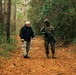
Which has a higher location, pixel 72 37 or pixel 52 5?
pixel 52 5

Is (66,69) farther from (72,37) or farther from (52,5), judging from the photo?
(52,5)

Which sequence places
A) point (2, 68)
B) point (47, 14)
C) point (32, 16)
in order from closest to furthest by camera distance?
point (2, 68) < point (47, 14) < point (32, 16)

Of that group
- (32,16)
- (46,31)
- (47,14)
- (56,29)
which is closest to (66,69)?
(46,31)

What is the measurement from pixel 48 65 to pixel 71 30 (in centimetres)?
810

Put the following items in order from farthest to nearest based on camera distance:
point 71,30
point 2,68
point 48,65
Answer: point 71,30, point 48,65, point 2,68

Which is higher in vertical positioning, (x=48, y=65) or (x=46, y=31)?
(x=46, y=31)

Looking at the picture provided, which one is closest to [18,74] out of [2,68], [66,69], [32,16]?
[2,68]

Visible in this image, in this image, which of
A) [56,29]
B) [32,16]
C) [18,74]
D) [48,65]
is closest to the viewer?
[18,74]

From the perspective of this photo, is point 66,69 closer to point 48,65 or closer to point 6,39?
point 48,65

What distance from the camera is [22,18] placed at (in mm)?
76625

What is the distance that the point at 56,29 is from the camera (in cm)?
2189

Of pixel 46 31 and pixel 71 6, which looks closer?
pixel 46 31

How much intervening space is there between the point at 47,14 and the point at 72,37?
3.58m

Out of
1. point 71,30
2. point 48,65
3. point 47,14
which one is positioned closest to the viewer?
point 48,65
